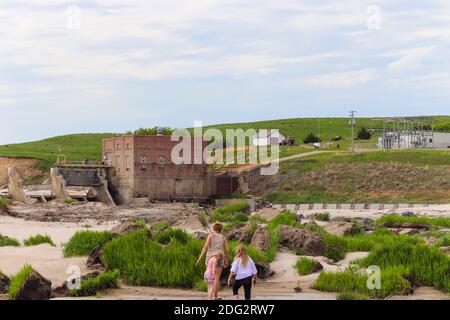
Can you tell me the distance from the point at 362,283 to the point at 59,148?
120m

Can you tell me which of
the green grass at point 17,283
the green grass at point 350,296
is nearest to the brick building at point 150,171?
the green grass at point 17,283

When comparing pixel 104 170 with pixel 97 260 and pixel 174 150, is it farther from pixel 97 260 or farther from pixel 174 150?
pixel 97 260

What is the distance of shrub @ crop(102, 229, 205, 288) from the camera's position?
73.2 ft

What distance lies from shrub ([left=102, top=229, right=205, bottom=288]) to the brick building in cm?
5976

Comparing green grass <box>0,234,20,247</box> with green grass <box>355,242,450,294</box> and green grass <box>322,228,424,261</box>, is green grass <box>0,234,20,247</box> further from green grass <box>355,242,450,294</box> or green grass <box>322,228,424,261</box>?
green grass <box>355,242,450,294</box>

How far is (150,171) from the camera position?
85.2 m

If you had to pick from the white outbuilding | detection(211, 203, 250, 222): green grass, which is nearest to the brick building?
detection(211, 203, 250, 222): green grass

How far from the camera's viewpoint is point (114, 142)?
87.1m

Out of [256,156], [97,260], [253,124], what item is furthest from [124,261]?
[253,124]

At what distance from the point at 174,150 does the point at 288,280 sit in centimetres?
6336

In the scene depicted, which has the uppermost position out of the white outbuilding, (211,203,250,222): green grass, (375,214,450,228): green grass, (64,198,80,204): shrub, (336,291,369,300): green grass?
the white outbuilding

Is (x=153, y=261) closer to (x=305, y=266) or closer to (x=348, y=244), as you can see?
(x=305, y=266)

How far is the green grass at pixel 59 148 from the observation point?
119125 mm

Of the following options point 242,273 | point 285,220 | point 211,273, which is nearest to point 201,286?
point 211,273
